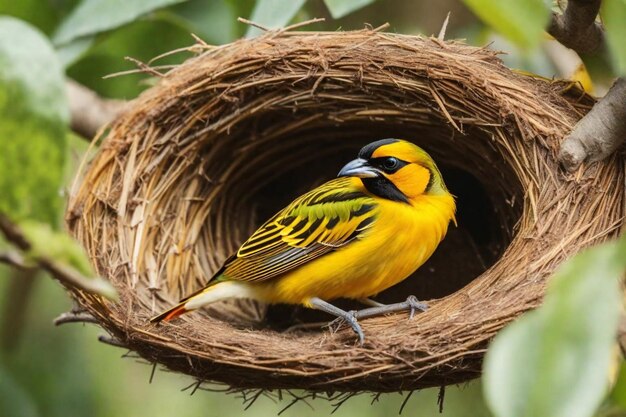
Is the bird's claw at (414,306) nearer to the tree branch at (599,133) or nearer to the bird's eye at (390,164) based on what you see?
the bird's eye at (390,164)

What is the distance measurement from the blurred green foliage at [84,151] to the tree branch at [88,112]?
0.35 feet

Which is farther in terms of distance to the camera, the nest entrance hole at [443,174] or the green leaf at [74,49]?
the nest entrance hole at [443,174]

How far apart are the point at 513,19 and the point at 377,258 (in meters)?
1.91

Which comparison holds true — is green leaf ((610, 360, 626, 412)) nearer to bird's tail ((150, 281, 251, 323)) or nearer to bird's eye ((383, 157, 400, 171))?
bird's tail ((150, 281, 251, 323))

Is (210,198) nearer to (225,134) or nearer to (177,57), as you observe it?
(225,134)

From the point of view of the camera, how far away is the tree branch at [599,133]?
2.53 m

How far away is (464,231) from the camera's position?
367 centimetres

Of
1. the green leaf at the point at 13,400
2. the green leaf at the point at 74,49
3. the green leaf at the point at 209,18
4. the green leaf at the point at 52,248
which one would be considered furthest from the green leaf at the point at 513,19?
the green leaf at the point at 13,400

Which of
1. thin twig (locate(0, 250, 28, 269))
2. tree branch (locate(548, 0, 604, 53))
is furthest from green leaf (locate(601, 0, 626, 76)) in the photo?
tree branch (locate(548, 0, 604, 53))

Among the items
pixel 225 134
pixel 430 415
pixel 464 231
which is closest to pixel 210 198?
pixel 225 134

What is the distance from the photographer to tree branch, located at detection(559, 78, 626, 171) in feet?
8.30

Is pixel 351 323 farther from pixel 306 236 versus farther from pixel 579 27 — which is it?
pixel 579 27

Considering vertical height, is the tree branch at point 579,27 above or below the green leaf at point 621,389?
above

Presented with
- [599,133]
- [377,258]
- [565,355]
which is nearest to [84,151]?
[377,258]
